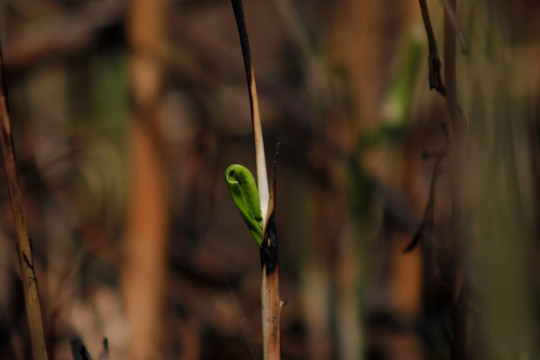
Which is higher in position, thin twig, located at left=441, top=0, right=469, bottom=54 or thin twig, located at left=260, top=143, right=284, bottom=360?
thin twig, located at left=441, top=0, right=469, bottom=54

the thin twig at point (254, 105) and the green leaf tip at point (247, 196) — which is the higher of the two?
the thin twig at point (254, 105)

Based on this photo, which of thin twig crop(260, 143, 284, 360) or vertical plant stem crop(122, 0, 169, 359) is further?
vertical plant stem crop(122, 0, 169, 359)

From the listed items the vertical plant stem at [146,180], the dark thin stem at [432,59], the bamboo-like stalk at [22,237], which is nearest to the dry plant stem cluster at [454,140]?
the dark thin stem at [432,59]

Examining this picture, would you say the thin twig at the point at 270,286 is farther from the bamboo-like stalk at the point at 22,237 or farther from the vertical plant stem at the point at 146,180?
the vertical plant stem at the point at 146,180

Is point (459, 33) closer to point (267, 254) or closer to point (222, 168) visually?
point (267, 254)

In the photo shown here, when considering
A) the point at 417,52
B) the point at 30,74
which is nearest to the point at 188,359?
the point at 417,52

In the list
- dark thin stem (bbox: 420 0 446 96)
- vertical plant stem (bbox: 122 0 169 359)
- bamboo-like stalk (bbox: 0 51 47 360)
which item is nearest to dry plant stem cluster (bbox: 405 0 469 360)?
dark thin stem (bbox: 420 0 446 96)

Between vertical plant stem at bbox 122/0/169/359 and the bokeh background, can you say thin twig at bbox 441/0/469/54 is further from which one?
vertical plant stem at bbox 122/0/169/359

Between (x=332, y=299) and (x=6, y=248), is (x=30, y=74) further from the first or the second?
(x=332, y=299)
